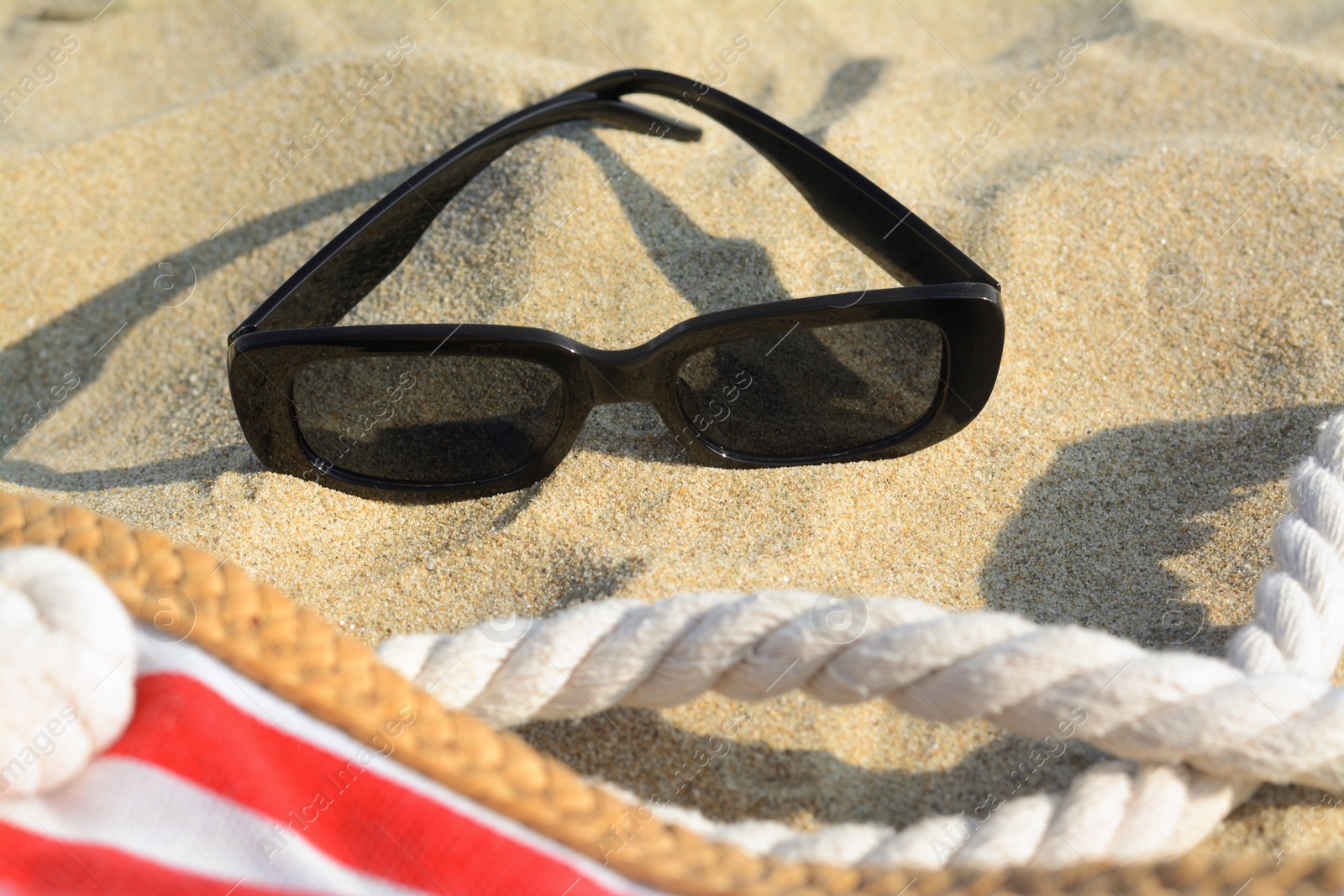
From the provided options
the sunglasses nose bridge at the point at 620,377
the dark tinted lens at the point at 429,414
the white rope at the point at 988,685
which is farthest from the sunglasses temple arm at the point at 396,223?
the white rope at the point at 988,685

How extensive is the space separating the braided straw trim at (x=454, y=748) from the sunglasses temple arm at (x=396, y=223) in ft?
1.83

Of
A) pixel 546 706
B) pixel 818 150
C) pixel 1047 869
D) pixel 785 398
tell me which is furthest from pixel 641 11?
pixel 1047 869

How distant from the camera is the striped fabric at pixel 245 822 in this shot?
71 cm

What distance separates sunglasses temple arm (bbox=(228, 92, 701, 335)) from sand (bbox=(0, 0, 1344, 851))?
0.20 ft

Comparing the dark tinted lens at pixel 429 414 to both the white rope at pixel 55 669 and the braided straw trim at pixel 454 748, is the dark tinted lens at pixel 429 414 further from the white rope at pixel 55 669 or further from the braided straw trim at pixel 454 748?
the white rope at pixel 55 669

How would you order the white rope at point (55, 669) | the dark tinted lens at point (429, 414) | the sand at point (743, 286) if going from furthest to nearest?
the dark tinted lens at point (429, 414), the sand at point (743, 286), the white rope at point (55, 669)

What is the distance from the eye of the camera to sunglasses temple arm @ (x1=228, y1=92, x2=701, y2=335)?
148 cm

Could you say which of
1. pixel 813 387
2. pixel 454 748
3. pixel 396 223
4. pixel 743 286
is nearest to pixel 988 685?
pixel 454 748

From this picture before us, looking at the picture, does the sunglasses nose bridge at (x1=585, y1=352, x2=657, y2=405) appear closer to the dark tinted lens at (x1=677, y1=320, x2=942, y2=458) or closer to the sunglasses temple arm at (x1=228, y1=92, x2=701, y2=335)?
the dark tinted lens at (x1=677, y1=320, x2=942, y2=458)

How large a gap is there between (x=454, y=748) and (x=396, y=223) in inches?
42.8

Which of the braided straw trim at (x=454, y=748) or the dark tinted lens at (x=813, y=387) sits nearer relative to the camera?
the braided straw trim at (x=454, y=748)

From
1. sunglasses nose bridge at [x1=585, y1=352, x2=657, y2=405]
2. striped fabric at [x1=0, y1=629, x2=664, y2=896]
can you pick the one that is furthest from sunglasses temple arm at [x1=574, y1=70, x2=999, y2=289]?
striped fabric at [x1=0, y1=629, x2=664, y2=896]

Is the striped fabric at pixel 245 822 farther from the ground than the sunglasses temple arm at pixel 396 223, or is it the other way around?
the sunglasses temple arm at pixel 396 223

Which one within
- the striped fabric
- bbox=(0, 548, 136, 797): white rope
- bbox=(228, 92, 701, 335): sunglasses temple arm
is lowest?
the striped fabric
